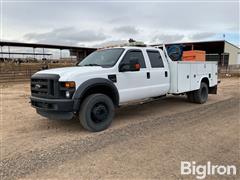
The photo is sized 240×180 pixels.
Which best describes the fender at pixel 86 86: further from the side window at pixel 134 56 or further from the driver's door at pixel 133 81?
the side window at pixel 134 56

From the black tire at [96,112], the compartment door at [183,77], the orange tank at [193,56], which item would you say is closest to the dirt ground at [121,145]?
the black tire at [96,112]

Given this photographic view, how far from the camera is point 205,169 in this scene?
340 cm

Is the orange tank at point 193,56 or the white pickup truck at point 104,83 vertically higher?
the orange tank at point 193,56

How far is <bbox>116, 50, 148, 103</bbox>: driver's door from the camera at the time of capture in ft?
18.4

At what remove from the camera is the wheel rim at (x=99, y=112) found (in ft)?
16.8

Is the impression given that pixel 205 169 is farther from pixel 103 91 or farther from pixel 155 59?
pixel 155 59

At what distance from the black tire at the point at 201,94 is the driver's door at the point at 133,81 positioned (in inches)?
107

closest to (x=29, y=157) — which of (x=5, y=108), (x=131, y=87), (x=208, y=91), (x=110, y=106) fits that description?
(x=110, y=106)

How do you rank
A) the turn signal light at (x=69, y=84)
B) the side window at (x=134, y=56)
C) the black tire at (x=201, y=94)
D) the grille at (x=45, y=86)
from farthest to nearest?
the black tire at (x=201, y=94), the side window at (x=134, y=56), the grille at (x=45, y=86), the turn signal light at (x=69, y=84)

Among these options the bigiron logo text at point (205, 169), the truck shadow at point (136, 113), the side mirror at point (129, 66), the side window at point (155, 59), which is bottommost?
the bigiron logo text at point (205, 169)

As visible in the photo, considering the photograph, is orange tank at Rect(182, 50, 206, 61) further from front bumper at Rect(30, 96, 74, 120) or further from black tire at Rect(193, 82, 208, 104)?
front bumper at Rect(30, 96, 74, 120)

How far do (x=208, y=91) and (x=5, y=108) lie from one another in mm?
7238

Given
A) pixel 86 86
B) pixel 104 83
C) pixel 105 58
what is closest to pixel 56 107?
pixel 86 86


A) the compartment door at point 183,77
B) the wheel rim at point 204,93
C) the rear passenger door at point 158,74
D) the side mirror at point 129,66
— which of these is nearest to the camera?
the side mirror at point 129,66
